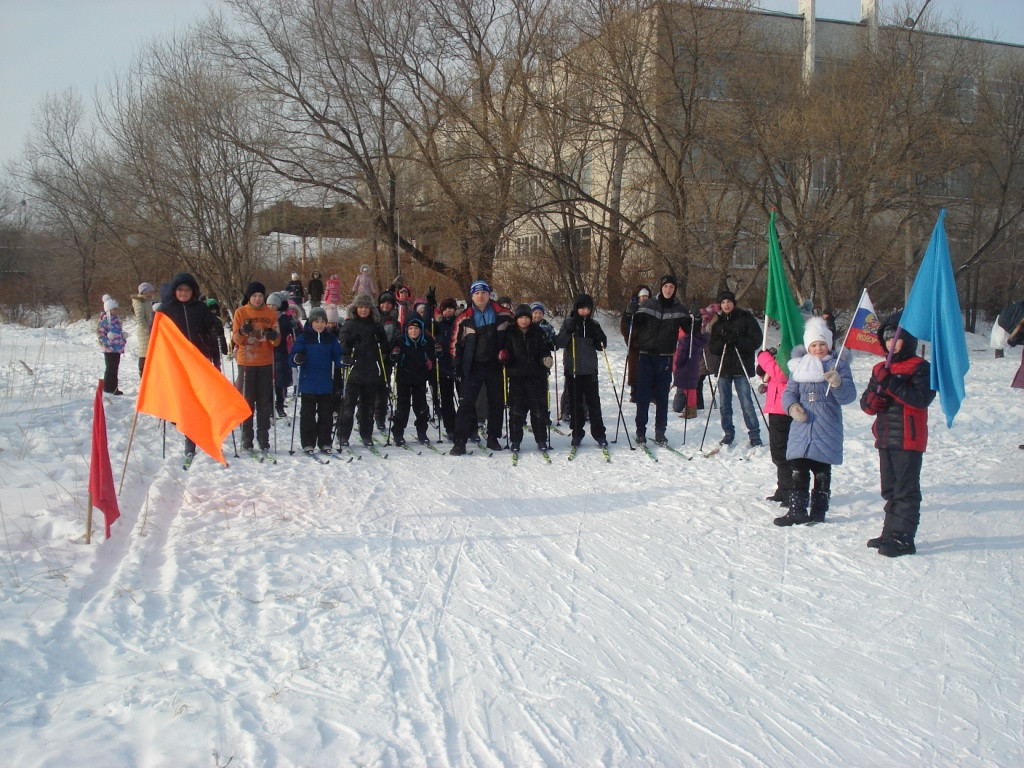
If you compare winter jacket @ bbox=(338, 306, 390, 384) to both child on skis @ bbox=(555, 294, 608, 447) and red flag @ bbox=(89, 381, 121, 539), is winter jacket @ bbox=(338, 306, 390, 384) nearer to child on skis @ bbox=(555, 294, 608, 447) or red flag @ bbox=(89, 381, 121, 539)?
child on skis @ bbox=(555, 294, 608, 447)

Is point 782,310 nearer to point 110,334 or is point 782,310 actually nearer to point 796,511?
point 796,511

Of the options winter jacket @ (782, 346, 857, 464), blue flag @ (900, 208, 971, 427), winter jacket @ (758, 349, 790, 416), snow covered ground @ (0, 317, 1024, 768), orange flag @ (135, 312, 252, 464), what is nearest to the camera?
snow covered ground @ (0, 317, 1024, 768)

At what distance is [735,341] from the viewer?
10.1 m

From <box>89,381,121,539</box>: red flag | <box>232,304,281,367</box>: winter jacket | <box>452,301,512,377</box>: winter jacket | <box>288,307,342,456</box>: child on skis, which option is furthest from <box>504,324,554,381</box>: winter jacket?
<box>89,381,121,539</box>: red flag

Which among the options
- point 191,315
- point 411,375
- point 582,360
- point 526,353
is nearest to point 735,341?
point 582,360

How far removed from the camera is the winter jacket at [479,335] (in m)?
9.82

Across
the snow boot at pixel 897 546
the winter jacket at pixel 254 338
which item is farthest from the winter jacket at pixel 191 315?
the snow boot at pixel 897 546

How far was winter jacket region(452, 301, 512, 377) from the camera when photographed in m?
9.82

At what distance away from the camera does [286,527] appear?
6.61 metres

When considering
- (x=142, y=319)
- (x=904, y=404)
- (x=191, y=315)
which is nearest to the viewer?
(x=904, y=404)

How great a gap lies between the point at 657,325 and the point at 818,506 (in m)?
3.53

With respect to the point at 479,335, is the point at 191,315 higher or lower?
higher

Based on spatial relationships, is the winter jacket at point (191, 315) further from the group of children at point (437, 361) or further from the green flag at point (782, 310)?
the green flag at point (782, 310)

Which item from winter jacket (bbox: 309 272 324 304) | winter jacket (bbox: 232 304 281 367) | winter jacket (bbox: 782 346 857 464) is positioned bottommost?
winter jacket (bbox: 782 346 857 464)
